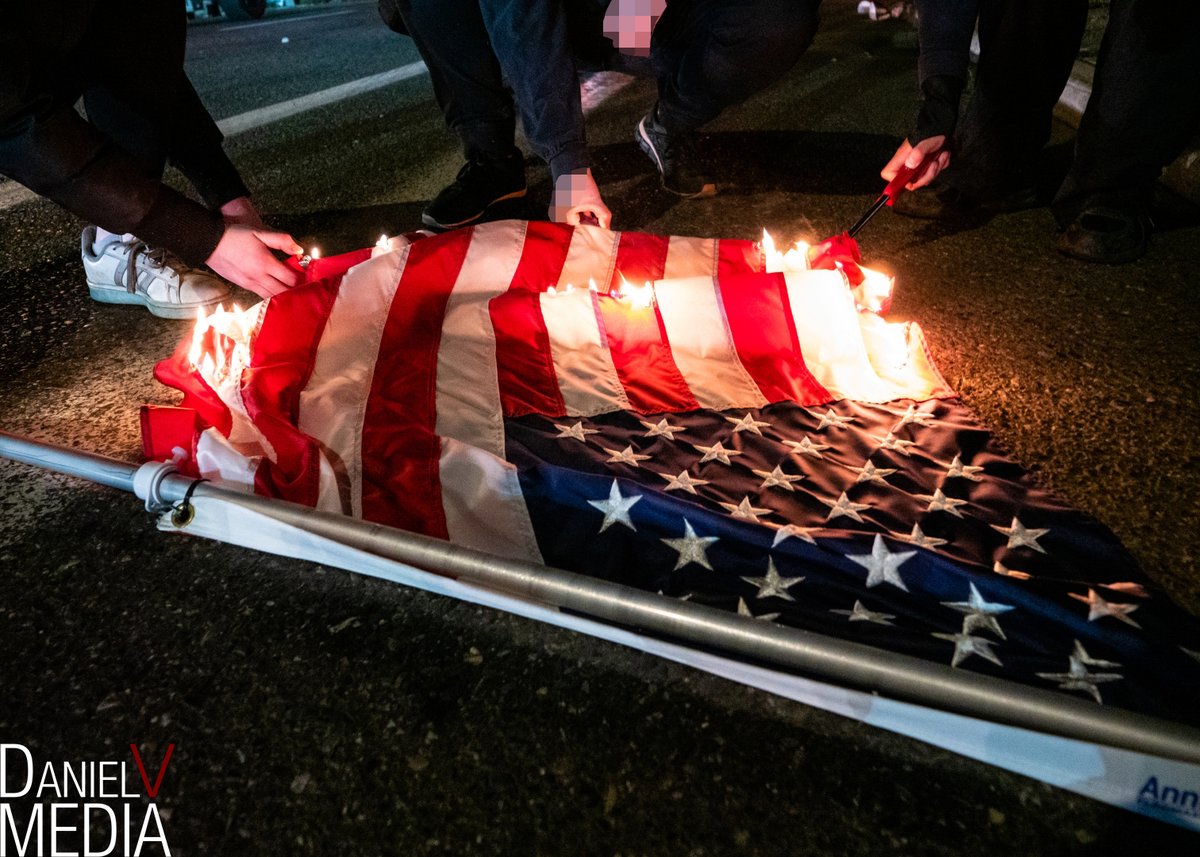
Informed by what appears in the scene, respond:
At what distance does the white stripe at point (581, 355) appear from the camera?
146cm

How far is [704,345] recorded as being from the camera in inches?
61.8

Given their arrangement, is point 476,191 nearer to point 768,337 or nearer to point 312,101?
point 768,337

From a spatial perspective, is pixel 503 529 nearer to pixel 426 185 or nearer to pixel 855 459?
pixel 855 459

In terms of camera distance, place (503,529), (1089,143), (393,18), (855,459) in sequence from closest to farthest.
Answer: (503,529) → (855,459) → (1089,143) → (393,18)

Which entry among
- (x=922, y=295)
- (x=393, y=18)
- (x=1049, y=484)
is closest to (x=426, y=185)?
(x=393, y=18)

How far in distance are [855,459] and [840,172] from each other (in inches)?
77.1

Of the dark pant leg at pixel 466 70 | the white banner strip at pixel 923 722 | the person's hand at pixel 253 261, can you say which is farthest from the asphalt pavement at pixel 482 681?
the dark pant leg at pixel 466 70

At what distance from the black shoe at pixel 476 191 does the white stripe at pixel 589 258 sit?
0.77 meters

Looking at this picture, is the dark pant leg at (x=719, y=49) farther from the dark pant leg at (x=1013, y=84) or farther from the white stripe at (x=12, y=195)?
the white stripe at (x=12, y=195)

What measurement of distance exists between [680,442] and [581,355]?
13.5 inches

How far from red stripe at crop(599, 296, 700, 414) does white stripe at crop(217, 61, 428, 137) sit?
3.09 m

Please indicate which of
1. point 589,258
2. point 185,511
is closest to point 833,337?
A: point 589,258

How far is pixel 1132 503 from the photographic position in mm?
1216

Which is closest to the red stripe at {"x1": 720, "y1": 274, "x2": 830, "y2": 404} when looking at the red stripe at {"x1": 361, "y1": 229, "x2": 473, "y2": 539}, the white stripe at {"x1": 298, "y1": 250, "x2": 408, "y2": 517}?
the red stripe at {"x1": 361, "y1": 229, "x2": 473, "y2": 539}
